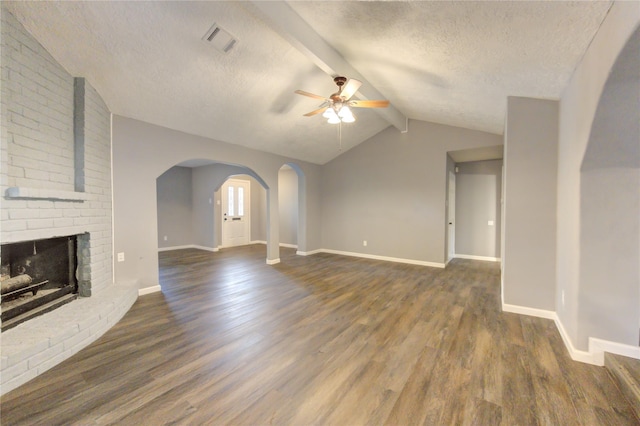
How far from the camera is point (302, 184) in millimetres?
6637

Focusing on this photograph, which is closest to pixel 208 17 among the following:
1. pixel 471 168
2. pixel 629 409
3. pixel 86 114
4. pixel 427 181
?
pixel 86 114

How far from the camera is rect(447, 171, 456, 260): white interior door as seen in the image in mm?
5875

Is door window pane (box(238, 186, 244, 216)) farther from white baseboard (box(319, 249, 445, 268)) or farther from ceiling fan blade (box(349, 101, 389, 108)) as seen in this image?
ceiling fan blade (box(349, 101, 389, 108))

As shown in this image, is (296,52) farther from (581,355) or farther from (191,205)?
(191,205)

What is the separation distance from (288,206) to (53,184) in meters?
5.95

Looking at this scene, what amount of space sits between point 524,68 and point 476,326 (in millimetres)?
2633

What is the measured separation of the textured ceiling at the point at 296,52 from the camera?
1.97 metres

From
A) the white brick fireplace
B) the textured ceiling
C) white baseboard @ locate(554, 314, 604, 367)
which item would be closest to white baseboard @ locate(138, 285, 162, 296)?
the white brick fireplace

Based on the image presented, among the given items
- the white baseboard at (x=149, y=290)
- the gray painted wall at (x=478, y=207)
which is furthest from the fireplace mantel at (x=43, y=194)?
the gray painted wall at (x=478, y=207)

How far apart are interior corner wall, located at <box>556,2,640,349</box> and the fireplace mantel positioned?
13.3 feet

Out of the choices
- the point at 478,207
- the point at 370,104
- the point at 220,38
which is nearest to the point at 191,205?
the point at 220,38

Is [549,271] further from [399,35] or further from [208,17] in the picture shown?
[208,17]

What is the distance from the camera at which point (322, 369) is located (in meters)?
2.05

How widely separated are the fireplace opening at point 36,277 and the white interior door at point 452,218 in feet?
20.8
